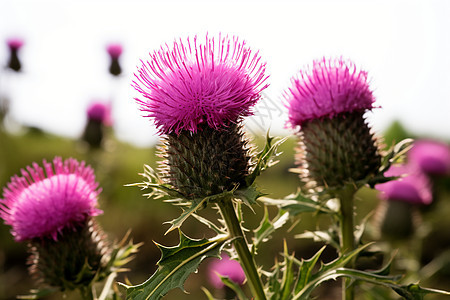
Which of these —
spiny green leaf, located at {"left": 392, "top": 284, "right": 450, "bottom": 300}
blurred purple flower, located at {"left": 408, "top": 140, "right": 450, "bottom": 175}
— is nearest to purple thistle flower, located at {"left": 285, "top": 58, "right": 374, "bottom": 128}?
spiny green leaf, located at {"left": 392, "top": 284, "right": 450, "bottom": 300}

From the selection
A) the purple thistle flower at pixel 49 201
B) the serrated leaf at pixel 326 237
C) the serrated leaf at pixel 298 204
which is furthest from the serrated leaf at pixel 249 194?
the purple thistle flower at pixel 49 201

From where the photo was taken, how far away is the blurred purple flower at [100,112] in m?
9.23

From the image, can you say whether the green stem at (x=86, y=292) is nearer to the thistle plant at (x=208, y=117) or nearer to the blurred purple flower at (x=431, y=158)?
the thistle plant at (x=208, y=117)

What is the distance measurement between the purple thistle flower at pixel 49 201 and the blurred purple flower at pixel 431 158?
21.9ft

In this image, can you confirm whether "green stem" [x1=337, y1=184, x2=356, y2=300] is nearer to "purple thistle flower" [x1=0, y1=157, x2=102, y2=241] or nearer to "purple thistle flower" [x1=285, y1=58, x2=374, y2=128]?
"purple thistle flower" [x1=285, y1=58, x2=374, y2=128]

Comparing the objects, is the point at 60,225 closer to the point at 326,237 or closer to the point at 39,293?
the point at 39,293

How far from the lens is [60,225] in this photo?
10.9 ft

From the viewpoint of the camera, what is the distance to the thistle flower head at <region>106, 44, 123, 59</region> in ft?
31.8

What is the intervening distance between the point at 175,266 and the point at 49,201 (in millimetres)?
1416

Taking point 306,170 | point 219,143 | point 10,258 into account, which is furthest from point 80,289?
point 10,258

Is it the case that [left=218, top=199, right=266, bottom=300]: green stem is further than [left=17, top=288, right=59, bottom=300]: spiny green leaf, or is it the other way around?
[left=17, top=288, right=59, bottom=300]: spiny green leaf

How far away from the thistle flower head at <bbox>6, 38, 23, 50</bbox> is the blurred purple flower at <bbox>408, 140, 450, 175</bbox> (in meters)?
8.85

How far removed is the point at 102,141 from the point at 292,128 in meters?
6.40

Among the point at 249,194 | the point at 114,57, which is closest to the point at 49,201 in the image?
the point at 249,194
